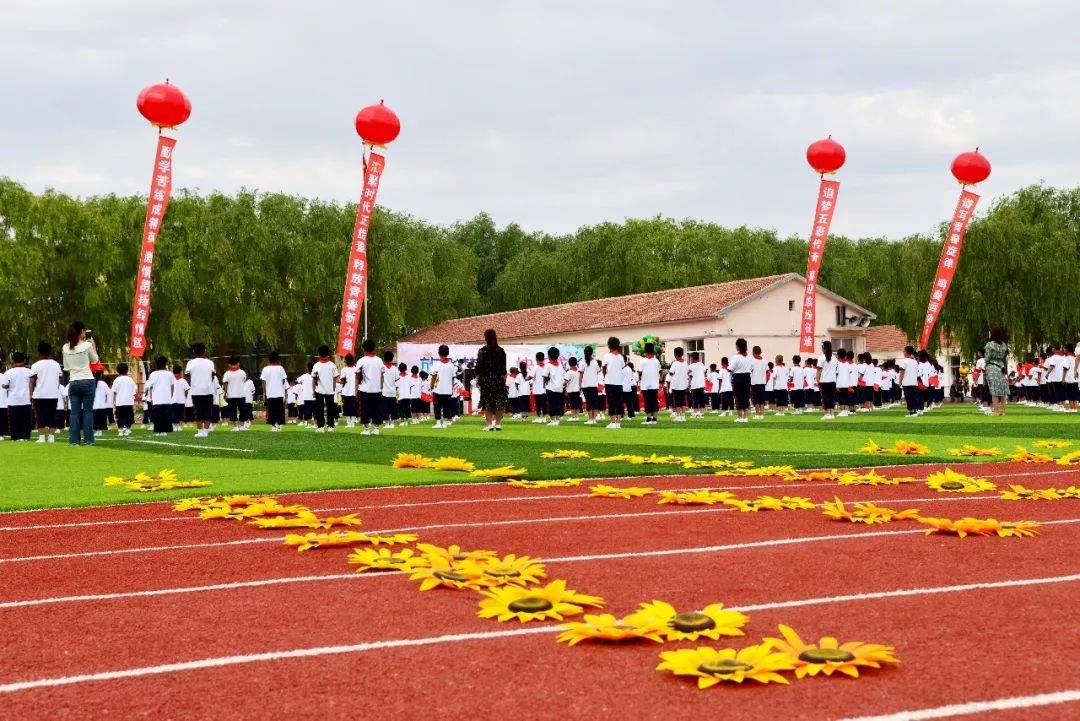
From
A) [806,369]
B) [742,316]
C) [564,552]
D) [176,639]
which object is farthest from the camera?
[742,316]

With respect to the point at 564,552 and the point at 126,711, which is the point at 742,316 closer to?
the point at 564,552

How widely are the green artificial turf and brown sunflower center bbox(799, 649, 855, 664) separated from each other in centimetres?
728

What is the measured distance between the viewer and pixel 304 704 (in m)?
3.75

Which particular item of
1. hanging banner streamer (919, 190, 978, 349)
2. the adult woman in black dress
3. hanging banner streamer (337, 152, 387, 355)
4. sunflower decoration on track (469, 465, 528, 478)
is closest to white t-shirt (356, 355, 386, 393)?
the adult woman in black dress

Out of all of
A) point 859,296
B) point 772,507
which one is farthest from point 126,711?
point 859,296

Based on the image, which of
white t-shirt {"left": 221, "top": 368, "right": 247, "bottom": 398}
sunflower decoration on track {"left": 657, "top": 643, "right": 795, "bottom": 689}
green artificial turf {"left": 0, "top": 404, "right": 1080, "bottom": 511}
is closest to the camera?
sunflower decoration on track {"left": 657, "top": 643, "right": 795, "bottom": 689}

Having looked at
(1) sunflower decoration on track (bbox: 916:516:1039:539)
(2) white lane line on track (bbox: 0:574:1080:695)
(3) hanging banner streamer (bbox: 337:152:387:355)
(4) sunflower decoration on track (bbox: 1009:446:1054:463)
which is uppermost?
(3) hanging banner streamer (bbox: 337:152:387:355)

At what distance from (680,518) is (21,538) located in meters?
4.53

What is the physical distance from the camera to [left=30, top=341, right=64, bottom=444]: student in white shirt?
20.0 meters

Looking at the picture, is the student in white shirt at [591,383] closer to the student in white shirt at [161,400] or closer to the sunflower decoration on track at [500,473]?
the student in white shirt at [161,400]

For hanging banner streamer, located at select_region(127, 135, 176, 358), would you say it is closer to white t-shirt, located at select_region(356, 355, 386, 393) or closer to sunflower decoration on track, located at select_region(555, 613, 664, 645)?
white t-shirt, located at select_region(356, 355, 386, 393)

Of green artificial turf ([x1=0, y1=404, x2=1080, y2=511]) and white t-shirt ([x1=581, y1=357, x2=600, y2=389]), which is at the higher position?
white t-shirt ([x1=581, y1=357, x2=600, y2=389])

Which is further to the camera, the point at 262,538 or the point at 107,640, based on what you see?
the point at 262,538

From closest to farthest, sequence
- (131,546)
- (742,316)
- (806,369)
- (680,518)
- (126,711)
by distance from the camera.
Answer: (126,711)
(131,546)
(680,518)
(806,369)
(742,316)
